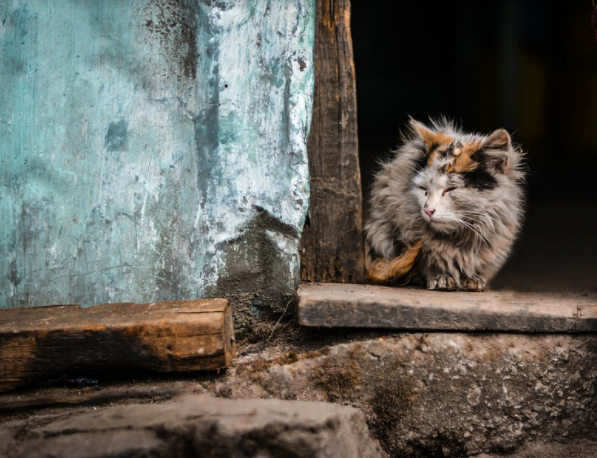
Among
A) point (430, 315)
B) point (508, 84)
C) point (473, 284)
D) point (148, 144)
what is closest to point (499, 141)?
point (473, 284)

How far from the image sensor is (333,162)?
2846 millimetres

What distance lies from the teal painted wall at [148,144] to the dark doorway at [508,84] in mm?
2730

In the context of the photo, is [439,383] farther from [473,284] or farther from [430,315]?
[473,284]

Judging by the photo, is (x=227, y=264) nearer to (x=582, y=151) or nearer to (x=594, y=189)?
(x=594, y=189)

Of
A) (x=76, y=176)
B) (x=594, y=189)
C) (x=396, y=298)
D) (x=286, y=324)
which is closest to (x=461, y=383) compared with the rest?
(x=396, y=298)

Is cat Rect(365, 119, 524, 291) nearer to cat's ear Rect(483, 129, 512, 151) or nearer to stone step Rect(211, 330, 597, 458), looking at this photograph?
cat's ear Rect(483, 129, 512, 151)

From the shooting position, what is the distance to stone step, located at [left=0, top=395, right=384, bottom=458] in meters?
2.06

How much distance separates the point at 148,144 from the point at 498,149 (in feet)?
4.64

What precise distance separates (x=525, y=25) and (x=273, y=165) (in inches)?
324

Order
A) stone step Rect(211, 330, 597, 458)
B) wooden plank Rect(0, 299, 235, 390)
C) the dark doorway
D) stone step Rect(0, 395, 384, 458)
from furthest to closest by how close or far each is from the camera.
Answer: the dark doorway, stone step Rect(211, 330, 597, 458), wooden plank Rect(0, 299, 235, 390), stone step Rect(0, 395, 384, 458)

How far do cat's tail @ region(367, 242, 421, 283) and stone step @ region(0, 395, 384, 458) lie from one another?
0.90m

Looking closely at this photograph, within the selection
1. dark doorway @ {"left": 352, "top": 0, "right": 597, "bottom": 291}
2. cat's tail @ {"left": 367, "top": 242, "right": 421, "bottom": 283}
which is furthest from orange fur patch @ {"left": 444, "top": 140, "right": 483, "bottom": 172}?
dark doorway @ {"left": 352, "top": 0, "right": 597, "bottom": 291}

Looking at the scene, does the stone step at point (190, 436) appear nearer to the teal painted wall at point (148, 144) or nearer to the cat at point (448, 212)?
the teal painted wall at point (148, 144)

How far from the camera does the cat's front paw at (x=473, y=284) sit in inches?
116
